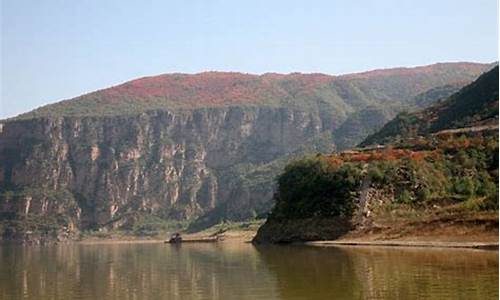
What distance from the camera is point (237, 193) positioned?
167250mm

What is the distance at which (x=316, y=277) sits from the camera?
28797 mm

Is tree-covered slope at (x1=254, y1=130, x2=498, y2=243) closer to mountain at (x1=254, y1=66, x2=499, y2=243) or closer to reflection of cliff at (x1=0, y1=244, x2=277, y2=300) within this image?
mountain at (x1=254, y1=66, x2=499, y2=243)

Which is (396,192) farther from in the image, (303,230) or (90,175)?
(90,175)

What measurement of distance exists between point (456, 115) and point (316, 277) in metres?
69.5

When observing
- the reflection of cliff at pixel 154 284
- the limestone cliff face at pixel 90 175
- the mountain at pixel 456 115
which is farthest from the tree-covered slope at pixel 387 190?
the limestone cliff face at pixel 90 175

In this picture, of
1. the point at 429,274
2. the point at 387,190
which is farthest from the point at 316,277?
the point at 387,190

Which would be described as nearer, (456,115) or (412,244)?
(412,244)

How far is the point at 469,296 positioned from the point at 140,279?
662 inches

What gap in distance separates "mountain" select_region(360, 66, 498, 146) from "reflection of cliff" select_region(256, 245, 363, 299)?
146 ft

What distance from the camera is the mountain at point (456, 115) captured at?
85.0 meters

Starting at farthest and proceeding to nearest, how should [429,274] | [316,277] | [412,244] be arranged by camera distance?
1. [412,244]
2. [316,277]
3. [429,274]

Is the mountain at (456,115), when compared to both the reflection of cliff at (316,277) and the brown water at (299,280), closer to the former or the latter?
the reflection of cliff at (316,277)

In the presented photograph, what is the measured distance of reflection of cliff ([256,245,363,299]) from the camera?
77.2 ft

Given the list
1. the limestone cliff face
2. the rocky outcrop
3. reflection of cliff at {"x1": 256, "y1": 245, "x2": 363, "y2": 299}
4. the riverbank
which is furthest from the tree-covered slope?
the limestone cliff face
